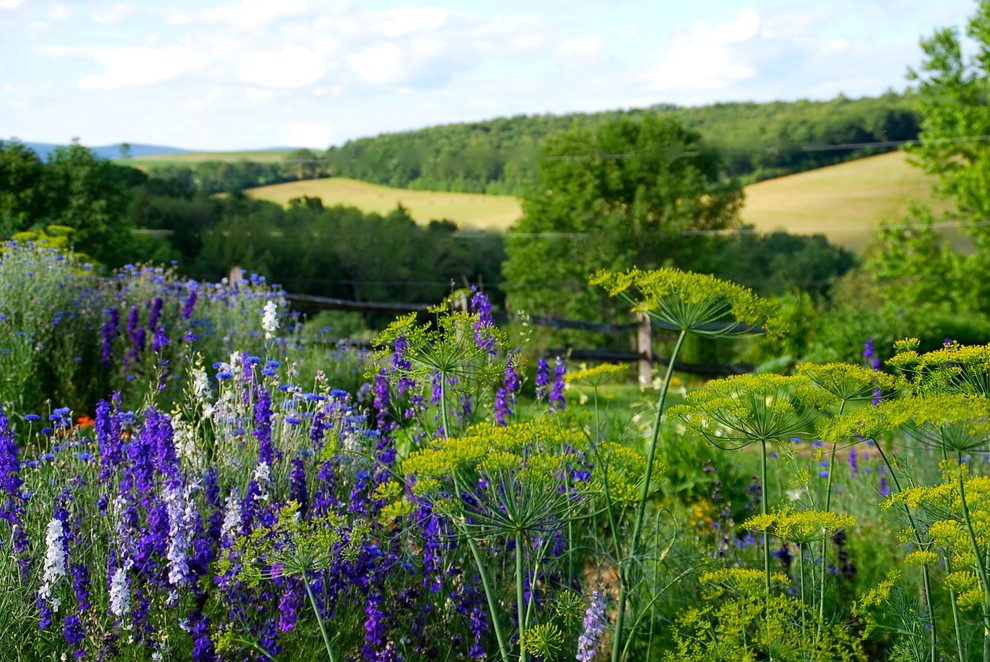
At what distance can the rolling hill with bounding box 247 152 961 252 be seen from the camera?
3145 cm

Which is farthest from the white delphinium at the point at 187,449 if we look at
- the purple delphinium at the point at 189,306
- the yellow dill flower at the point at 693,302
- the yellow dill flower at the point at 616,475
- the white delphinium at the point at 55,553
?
the purple delphinium at the point at 189,306

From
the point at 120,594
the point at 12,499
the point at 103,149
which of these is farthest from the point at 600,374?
the point at 103,149

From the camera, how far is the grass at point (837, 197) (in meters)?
35.3

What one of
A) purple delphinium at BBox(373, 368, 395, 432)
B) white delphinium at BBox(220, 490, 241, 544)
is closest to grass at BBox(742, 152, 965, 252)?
purple delphinium at BBox(373, 368, 395, 432)

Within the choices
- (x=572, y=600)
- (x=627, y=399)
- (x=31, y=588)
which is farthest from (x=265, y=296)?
(x=572, y=600)

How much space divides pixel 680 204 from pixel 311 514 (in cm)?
3181

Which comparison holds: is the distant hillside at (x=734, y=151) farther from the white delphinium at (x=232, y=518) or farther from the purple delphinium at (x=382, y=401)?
the white delphinium at (x=232, y=518)

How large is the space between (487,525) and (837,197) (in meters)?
37.7

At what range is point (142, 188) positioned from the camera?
29.0 meters

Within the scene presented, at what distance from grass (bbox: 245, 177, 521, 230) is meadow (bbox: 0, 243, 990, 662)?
1093 inches

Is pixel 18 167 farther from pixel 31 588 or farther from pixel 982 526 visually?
pixel 982 526

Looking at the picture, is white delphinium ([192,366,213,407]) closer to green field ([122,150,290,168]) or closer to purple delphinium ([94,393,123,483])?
purple delphinium ([94,393,123,483])

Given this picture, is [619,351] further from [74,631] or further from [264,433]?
[74,631]

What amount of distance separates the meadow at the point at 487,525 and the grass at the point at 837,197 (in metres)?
33.4
